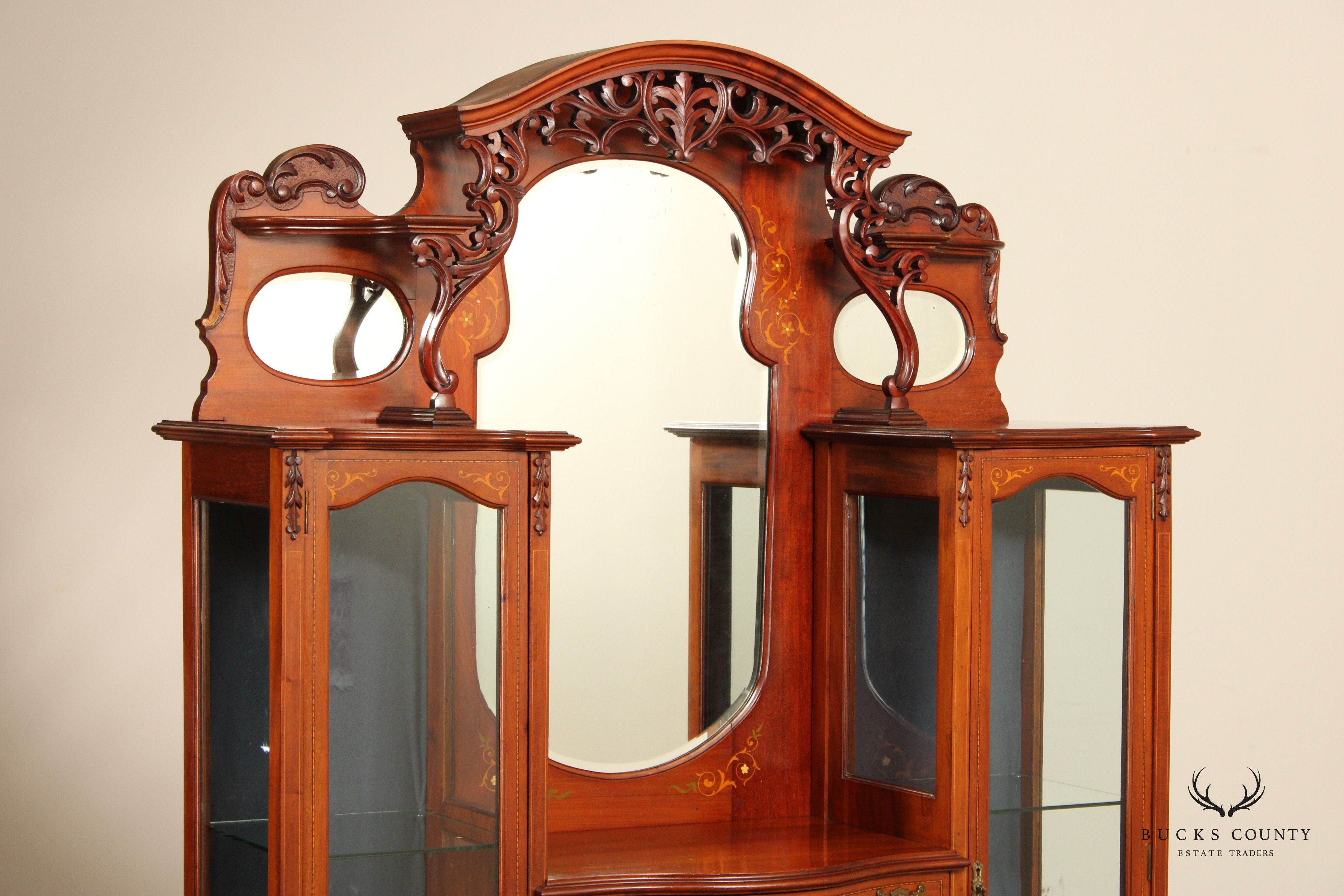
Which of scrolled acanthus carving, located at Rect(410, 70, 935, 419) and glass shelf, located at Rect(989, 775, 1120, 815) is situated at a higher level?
scrolled acanthus carving, located at Rect(410, 70, 935, 419)

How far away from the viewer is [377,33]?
3166 millimetres

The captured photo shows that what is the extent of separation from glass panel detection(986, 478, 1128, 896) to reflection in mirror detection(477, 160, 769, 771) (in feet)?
1.35

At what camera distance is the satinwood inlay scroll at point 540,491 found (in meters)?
2.13

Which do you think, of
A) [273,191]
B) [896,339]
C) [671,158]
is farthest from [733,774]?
[273,191]

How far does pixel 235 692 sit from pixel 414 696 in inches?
10.5

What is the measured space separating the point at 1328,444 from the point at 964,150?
1153mm

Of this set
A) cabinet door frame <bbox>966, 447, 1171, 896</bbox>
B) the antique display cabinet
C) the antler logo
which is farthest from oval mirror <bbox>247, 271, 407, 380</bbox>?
the antler logo

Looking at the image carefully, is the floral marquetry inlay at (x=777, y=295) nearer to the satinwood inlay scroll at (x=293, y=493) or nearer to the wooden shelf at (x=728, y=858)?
the wooden shelf at (x=728, y=858)

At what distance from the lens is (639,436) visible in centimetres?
247

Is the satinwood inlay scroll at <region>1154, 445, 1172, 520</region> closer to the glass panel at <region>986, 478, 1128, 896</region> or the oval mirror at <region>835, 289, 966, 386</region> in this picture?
the glass panel at <region>986, 478, 1128, 896</region>

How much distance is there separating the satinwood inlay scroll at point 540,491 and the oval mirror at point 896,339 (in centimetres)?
69

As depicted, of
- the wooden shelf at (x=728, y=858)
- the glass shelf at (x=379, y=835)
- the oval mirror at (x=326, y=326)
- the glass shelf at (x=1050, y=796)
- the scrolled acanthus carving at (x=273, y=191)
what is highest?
the scrolled acanthus carving at (x=273, y=191)

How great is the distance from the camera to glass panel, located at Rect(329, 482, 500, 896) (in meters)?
2.05

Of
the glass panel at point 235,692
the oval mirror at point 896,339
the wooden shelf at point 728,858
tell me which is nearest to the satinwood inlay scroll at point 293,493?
the glass panel at point 235,692
